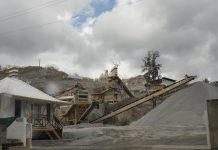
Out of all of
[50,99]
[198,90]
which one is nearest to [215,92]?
[198,90]

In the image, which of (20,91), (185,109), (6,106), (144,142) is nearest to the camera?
(144,142)

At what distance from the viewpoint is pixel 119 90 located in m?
64.0

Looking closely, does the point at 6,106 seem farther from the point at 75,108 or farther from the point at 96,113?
the point at 96,113

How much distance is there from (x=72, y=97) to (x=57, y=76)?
43.4 m

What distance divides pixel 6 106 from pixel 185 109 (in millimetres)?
16889

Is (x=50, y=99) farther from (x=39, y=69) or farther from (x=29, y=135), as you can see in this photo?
(x=39, y=69)

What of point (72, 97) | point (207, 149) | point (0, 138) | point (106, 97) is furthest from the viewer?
point (106, 97)

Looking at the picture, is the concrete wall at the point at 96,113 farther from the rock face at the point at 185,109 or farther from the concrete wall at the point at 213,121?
the concrete wall at the point at 213,121

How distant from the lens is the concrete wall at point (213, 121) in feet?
46.4

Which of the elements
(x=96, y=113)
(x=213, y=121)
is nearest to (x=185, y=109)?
(x=96, y=113)

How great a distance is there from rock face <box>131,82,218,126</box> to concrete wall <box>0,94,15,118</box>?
13.9 meters

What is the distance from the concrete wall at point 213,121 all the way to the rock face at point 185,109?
16010 millimetres

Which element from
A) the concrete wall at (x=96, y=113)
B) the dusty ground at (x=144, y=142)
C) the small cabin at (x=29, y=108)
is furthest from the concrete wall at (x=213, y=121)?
the concrete wall at (x=96, y=113)

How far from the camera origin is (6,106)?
2739 centimetres
